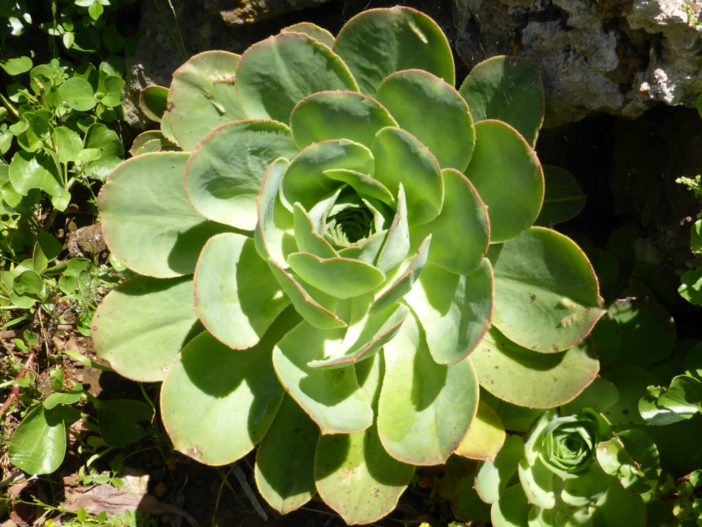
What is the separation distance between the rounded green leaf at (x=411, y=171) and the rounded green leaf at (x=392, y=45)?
0.81ft

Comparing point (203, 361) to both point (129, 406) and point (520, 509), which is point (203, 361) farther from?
point (520, 509)

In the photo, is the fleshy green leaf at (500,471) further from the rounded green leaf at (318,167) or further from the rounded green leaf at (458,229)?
the rounded green leaf at (318,167)

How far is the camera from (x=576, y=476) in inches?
70.6

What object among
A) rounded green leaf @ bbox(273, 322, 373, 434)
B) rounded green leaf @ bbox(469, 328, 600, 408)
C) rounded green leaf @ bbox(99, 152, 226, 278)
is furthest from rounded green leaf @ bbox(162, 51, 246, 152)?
rounded green leaf @ bbox(469, 328, 600, 408)

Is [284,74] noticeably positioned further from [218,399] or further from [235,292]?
[218,399]

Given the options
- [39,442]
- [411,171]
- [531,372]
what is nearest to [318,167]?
[411,171]

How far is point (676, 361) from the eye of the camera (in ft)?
6.49

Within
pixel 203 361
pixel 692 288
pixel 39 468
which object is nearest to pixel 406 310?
pixel 203 361

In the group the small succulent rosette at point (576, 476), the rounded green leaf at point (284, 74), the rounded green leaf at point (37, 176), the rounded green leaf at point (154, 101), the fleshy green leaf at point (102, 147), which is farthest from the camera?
the fleshy green leaf at point (102, 147)

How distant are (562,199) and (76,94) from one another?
1.75m

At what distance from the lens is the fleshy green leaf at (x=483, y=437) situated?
5.47ft

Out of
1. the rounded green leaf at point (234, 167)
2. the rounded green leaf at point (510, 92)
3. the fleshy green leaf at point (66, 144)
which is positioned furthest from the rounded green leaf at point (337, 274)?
the fleshy green leaf at point (66, 144)

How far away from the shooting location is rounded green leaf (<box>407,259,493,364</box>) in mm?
1537

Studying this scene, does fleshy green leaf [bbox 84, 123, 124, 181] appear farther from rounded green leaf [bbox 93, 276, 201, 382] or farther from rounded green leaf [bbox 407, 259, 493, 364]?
rounded green leaf [bbox 407, 259, 493, 364]
